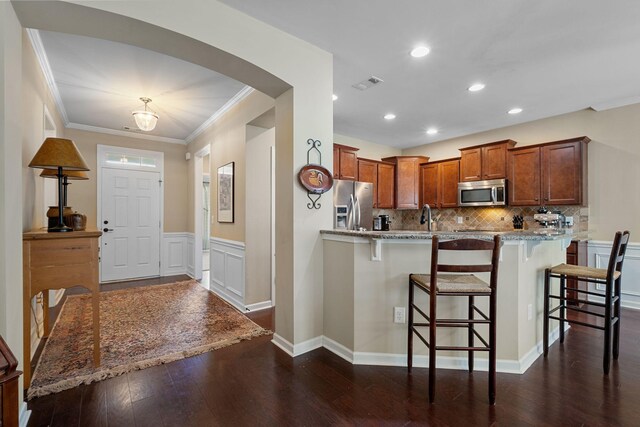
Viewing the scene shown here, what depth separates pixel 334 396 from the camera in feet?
6.36

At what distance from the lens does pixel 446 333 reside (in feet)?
7.54

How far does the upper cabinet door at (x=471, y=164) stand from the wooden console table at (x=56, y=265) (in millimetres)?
5328

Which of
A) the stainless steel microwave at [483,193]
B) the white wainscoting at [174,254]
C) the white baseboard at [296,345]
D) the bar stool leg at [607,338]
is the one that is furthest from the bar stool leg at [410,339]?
the white wainscoting at [174,254]

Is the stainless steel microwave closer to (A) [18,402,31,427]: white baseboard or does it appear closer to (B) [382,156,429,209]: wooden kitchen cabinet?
(B) [382,156,429,209]: wooden kitchen cabinet

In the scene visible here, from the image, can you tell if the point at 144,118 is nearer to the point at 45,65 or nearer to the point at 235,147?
the point at 45,65

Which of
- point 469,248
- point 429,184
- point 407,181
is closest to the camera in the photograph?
point 469,248

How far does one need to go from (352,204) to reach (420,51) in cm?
272

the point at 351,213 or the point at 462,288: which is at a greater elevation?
the point at 351,213

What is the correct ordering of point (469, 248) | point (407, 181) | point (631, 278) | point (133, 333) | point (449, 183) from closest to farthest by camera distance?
1. point (469, 248)
2. point (133, 333)
3. point (631, 278)
4. point (449, 183)
5. point (407, 181)

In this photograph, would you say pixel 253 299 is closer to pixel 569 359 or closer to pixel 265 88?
pixel 265 88

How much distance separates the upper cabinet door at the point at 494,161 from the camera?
476 cm

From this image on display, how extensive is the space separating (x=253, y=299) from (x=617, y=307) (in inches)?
143

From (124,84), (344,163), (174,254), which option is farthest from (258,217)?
(174,254)

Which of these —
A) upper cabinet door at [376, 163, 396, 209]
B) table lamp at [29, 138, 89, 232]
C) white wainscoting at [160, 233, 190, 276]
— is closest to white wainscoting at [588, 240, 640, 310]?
upper cabinet door at [376, 163, 396, 209]
